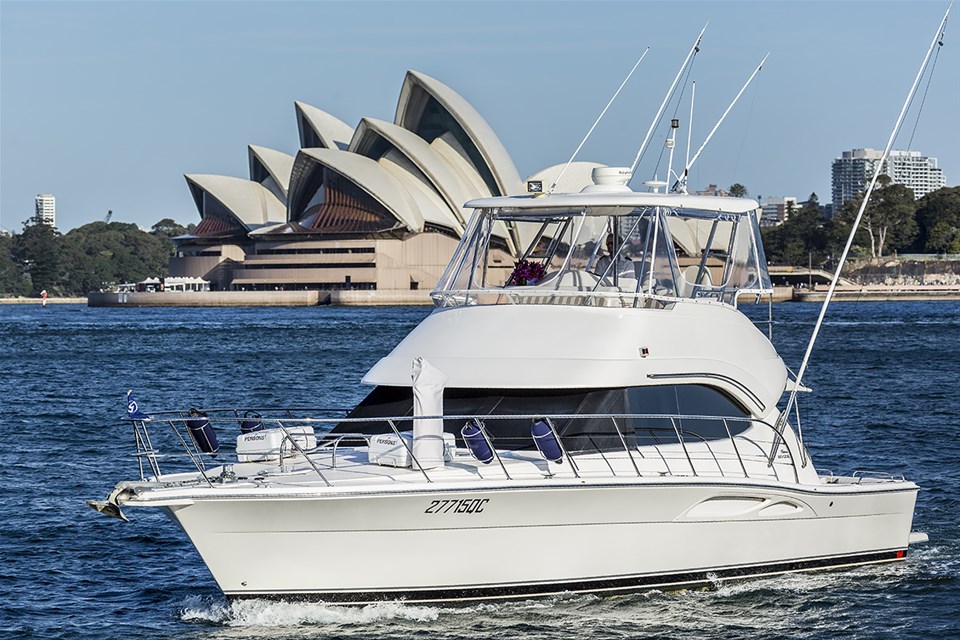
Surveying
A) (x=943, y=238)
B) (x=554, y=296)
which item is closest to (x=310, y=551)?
(x=554, y=296)

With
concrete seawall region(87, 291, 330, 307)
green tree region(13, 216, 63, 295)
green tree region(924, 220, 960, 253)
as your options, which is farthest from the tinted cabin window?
green tree region(13, 216, 63, 295)

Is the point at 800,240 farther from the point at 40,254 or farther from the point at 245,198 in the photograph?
the point at 40,254

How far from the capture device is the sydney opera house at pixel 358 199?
109 m

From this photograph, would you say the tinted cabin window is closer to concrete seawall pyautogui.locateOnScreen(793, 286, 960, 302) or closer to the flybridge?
the flybridge

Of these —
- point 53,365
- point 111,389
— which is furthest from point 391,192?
point 111,389

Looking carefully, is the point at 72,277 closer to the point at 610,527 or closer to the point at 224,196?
the point at 224,196

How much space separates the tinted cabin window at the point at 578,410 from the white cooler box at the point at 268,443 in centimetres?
53

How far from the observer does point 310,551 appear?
10758 millimetres

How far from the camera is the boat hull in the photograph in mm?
10648

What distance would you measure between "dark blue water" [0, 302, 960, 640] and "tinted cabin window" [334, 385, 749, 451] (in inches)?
54.6

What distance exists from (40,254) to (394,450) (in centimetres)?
17228

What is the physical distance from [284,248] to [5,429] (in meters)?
99.5

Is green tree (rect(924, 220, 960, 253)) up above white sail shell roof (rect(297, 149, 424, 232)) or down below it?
below

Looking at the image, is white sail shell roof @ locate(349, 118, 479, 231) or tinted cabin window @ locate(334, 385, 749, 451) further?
white sail shell roof @ locate(349, 118, 479, 231)
